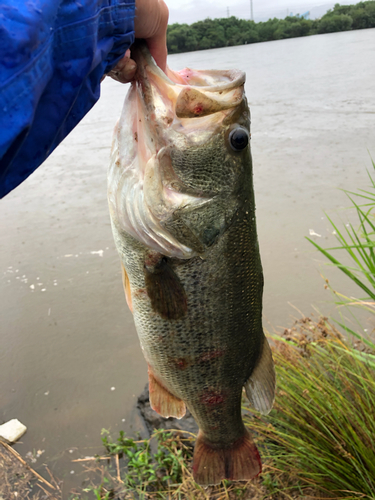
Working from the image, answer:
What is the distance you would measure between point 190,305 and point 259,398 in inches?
25.2

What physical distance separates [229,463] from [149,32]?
1.94 meters

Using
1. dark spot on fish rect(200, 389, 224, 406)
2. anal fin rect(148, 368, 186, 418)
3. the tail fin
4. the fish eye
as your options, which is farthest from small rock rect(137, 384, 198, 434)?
the fish eye

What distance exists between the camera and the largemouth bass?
1.38m

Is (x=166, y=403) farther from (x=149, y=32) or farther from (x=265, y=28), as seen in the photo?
(x=265, y=28)

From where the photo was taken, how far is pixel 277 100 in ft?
41.7

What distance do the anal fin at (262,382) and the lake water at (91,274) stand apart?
1658 mm

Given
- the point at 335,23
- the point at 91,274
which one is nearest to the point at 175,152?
the point at 91,274

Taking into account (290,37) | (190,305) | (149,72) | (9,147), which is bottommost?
(190,305)

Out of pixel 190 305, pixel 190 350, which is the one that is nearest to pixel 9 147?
pixel 190 305

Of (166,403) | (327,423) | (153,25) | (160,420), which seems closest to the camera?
(153,25)

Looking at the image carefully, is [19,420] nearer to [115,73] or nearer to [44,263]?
[44,263]

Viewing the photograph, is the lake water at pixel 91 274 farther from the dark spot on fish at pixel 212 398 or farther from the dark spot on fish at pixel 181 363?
the dark spot on fish at pixel 181 363

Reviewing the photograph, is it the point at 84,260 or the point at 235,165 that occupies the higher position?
the point at 235,165

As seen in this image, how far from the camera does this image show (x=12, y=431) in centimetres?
311
